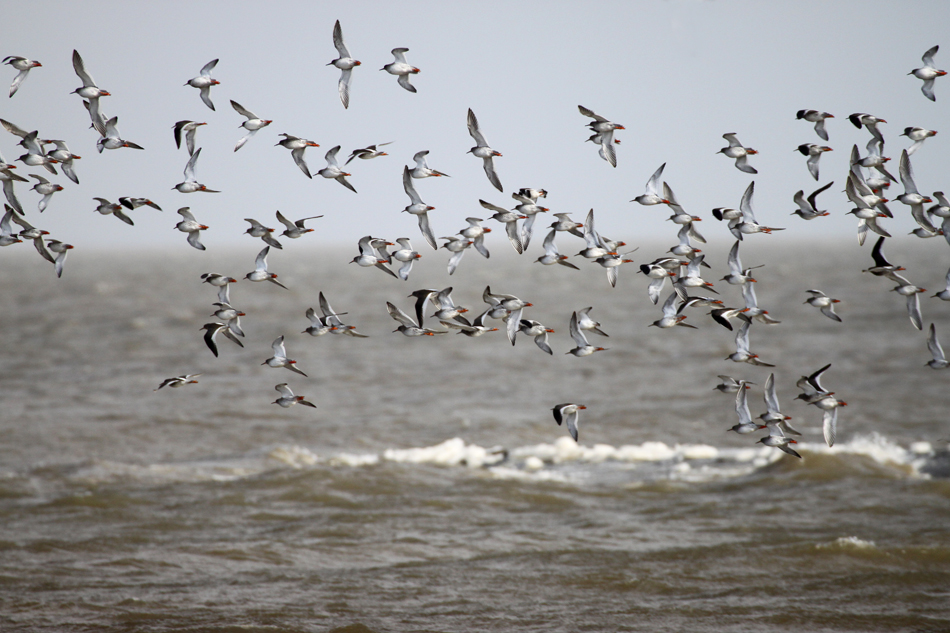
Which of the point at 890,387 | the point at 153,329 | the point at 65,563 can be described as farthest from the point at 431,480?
the point at 153,329

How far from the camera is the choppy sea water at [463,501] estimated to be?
563 inches

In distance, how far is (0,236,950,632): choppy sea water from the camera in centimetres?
1430

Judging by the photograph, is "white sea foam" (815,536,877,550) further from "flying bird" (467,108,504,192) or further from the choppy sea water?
"flying bird" (467,108,504,192)

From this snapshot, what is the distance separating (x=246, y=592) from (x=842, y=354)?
106ft

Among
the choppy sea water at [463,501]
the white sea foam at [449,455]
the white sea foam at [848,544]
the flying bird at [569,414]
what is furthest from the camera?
the white sea foam at [449,455]

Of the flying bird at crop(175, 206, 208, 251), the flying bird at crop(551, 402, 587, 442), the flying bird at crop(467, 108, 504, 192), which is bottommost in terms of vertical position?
the flying bird at crop(551, 402, 587, 442)

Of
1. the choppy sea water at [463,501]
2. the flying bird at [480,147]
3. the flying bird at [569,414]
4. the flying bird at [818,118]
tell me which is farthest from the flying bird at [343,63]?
the choppy sea water at [463,501]

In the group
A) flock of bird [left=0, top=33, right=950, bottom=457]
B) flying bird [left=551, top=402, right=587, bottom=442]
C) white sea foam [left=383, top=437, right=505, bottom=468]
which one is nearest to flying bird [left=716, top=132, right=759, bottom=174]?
flock of bird [left=0, top=33, right=950, bottom=457]

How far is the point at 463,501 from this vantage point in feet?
64.2

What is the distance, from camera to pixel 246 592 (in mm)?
14852

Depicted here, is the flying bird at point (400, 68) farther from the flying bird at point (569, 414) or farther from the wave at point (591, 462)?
the wave at point (591, 462)

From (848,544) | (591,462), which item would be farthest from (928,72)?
(591,462)

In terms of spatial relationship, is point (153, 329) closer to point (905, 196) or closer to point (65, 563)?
point (65, 563)

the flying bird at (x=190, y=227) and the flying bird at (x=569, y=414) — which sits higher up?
the flying bird at (x=190, y=227)
